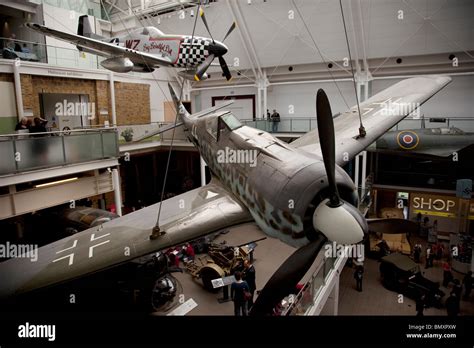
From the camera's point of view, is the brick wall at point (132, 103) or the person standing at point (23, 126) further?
the brick wall at point (132, 103)

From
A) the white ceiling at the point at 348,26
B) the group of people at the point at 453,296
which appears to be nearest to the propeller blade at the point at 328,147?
the group of people at the point at 453,296

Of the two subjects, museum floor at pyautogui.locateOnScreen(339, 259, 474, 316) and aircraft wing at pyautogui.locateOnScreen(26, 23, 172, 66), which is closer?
aircraft wing at pyautogui.locateOnScreen(26, 23, 172, 66)

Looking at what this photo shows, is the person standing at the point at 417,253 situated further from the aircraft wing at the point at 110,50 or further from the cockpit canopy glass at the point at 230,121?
the aircraft wing at the point at 110,50

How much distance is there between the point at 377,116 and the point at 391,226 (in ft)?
6.36

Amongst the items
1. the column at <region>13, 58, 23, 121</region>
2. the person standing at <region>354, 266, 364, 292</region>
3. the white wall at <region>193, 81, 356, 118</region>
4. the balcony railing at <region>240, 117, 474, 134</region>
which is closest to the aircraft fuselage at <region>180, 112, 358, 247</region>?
the balcony railing at <region>240, 117, 474, 134</region>

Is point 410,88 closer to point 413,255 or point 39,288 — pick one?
point 39,288

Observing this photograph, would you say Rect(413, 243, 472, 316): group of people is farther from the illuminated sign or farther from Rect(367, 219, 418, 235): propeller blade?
Rect(367, 219, 418, 235): propeller blade

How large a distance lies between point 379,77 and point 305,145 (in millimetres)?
5742

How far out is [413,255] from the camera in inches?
372

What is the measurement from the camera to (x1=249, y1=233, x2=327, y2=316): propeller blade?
2.18m

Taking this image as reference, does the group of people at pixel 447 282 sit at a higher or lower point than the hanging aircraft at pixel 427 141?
lower

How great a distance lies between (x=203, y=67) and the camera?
444 cm

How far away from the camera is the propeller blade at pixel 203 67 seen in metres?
4.38

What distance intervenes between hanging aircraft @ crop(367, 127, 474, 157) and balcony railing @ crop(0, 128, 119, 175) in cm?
670
